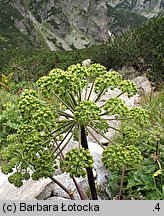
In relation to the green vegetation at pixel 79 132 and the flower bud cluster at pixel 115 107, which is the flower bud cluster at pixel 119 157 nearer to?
the green vegetation at pixel 79 132

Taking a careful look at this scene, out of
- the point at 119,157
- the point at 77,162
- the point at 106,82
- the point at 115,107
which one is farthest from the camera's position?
the point at 106,82

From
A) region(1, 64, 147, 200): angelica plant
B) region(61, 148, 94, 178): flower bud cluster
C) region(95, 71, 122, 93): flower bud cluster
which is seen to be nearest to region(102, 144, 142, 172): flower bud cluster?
region(1, 64, 147, 200): angelica plant

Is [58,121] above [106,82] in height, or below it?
below

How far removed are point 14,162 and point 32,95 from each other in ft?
2.10

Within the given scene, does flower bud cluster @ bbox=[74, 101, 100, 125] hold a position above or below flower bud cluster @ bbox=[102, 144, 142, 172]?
above

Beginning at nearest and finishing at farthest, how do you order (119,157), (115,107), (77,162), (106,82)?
1. (77,162)
2. (119,157)
3. (115,107)
4. (106,82)

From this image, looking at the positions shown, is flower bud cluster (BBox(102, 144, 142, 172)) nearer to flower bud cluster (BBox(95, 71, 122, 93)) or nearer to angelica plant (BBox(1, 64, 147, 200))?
angelica plant (BBox(1, 64, 147, 200))

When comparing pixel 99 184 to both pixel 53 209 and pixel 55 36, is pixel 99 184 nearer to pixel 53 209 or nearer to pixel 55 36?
pixel 53 209

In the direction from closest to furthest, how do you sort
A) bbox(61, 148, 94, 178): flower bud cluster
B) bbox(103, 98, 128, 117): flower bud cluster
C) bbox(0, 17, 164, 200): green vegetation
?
bbox(61, 148, 94, 178): flower bud cluster < bbox(0, 17, 164, 200): green vegetation < bbox(103, 98, 128, 117): flower bud cluster

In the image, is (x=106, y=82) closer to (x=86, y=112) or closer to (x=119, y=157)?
(x=86, y=112)

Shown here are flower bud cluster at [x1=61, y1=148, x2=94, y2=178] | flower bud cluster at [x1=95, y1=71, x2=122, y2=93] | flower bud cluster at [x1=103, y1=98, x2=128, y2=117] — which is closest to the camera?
flower bud cluster at [x1=61, y1=148, x2=94, y2=178]

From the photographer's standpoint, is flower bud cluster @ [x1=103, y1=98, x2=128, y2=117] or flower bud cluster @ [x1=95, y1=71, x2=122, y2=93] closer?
flower bud cluster @ [x1=103, y1=98, x2=128, y2=117]

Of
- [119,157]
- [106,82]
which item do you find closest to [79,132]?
[119,157]

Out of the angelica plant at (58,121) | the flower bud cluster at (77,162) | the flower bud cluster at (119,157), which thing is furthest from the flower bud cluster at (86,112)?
the flower bud cluster at (119,157)
